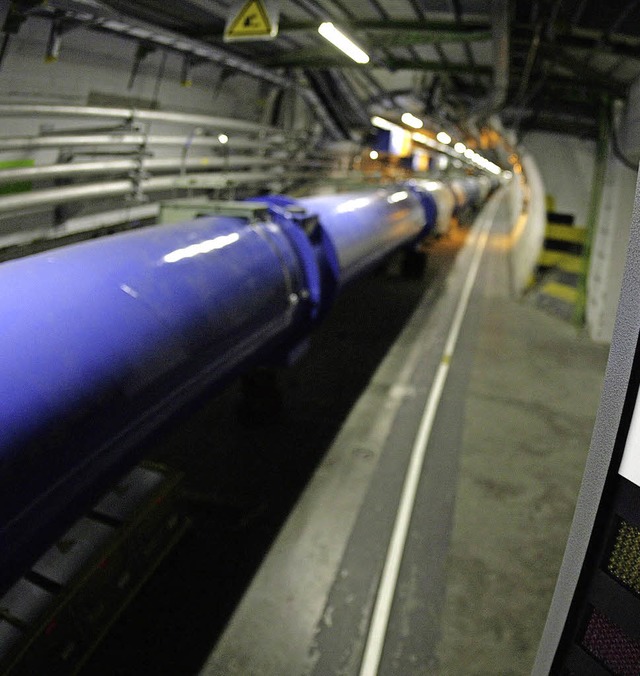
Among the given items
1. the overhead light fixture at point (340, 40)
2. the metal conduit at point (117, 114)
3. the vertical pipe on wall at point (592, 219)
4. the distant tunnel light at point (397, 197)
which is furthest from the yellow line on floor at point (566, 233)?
the overhead light fixture at point (340, 40)

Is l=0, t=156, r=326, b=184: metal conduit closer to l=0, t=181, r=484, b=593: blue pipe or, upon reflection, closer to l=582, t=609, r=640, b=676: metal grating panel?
l=0, t=181, r=484, b=593: blue pipe

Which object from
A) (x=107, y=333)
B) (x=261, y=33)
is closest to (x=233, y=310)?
(x=107, y=333)

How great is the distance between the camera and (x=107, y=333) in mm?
1408

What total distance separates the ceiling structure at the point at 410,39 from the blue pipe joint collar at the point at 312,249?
139 cm

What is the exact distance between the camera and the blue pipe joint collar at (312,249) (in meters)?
2.65

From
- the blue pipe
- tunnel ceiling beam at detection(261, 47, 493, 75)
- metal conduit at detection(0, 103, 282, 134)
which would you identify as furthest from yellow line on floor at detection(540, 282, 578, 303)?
the blue pipe

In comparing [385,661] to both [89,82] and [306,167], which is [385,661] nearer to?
[89,82]

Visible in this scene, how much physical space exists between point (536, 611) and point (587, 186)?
24.1 ft

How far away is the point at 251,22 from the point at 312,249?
5.16ft

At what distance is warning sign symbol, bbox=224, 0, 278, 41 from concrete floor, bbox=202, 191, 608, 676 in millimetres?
2550

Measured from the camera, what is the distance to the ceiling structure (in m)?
3.42

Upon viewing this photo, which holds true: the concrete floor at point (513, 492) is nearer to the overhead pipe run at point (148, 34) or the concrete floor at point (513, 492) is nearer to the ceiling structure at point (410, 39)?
the ceiling structure at point (410, 39)

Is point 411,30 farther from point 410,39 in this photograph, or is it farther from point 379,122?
point 379,122

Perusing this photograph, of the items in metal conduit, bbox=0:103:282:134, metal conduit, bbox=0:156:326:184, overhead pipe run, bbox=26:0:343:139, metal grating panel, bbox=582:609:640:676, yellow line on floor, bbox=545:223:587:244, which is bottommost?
metal grating panel, bbox=582:609:640:676
